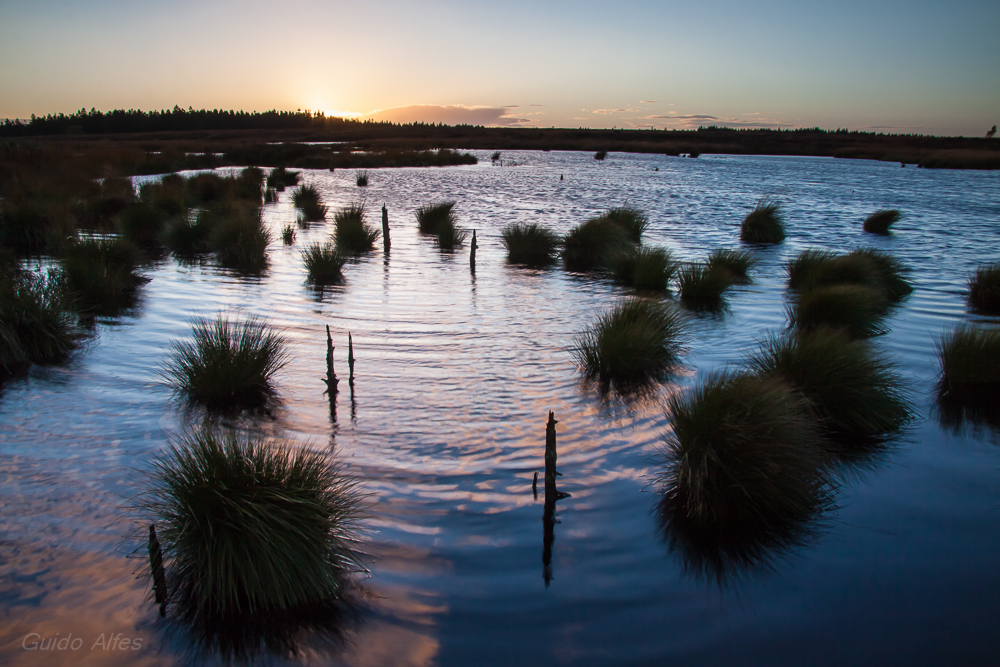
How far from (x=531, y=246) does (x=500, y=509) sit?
12.4 m

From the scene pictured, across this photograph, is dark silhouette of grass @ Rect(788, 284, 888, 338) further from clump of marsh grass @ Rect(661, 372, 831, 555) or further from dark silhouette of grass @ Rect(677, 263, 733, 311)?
clump of marsh grass @ Rect(661, 372, 831, 555)

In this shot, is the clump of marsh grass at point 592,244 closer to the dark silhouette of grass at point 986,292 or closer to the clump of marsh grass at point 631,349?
the clump of marsh grass at point 631,349

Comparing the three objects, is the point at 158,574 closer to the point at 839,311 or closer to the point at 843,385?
the point at 843,385

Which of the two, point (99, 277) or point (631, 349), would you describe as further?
point (99, 277)

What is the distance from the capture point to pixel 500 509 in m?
5.20

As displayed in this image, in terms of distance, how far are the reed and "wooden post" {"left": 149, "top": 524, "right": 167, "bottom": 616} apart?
0.22 ft

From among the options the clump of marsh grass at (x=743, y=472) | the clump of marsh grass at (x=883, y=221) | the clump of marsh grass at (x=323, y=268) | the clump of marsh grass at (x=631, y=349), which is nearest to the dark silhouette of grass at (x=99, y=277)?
the clump of marsh grass at (x=323, y=268)

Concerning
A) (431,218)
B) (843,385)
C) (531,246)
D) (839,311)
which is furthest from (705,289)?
Result: (431,218)

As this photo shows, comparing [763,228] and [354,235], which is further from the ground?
[763,228]

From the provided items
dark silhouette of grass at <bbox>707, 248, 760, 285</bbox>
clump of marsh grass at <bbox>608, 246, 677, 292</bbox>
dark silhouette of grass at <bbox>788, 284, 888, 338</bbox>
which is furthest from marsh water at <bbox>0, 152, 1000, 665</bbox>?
dark silhouette of grass at <bbox>707, 248, 760, 285</bbox>

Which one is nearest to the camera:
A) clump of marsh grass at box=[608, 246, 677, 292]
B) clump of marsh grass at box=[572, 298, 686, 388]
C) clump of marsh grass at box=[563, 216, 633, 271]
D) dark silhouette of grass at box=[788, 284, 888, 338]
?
clump of marsh grass at box=[572, 298, 686, 388]

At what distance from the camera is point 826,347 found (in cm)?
700

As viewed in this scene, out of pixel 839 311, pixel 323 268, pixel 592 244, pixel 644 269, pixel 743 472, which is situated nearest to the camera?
pixel 743 472

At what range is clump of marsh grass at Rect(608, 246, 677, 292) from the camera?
45.4ft
